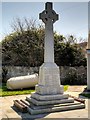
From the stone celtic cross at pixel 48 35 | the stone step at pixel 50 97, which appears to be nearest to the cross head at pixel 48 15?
the stone celtic cross at pixel 48 35

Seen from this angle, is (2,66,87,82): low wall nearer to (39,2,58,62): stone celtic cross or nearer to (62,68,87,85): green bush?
(62,68,87,85): green bush

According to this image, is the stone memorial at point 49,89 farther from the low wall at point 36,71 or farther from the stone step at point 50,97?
the low wall at point 36,71

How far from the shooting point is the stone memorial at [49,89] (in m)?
8.53

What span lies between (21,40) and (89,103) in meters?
15.0

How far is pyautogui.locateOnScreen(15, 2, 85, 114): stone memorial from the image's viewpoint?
8532 mm

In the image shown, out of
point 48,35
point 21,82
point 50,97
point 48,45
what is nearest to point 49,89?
point 50,97

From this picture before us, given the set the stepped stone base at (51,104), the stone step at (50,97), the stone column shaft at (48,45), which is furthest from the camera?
the stone column shaft at (48,45)

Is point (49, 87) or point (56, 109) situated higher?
point (49, 87)

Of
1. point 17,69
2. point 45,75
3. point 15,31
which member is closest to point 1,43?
point 15,31

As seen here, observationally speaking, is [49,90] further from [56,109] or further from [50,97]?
[56,109]

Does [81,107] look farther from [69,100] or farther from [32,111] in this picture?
[32,111]

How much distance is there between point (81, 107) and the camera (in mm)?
8836

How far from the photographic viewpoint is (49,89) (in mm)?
9133

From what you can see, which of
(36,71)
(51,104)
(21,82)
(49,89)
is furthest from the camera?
(36,71)
